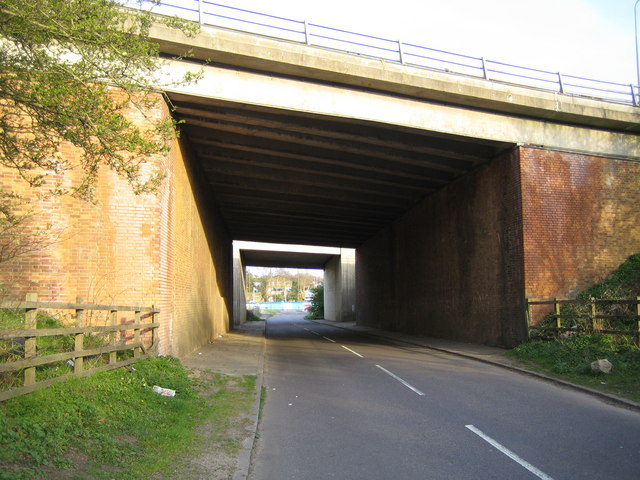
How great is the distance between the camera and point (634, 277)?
15.1 meters

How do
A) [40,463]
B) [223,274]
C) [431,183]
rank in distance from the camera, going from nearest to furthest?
[40,463]
[431,183]
[223,274]

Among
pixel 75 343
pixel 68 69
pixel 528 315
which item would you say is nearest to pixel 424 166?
pixel 528 315

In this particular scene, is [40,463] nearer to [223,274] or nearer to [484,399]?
[484,399]

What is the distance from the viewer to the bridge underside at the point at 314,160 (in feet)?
47.7

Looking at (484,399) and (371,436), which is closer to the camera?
(371,436)

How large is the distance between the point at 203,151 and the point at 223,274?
13.4m

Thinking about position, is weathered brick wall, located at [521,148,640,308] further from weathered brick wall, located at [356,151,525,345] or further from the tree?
the tree

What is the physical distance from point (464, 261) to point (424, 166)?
3.97m

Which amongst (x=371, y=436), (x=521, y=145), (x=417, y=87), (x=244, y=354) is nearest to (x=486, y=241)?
(x=521, y=145)

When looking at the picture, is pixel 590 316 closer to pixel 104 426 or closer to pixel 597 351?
pixel 597 351

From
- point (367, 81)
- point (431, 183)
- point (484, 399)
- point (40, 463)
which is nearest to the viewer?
point (40, 463)

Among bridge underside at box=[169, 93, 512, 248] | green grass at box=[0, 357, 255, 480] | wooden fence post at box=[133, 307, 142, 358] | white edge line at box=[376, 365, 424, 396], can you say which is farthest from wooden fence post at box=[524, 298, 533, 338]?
wooden fence post at box=[133, 307, 142, 358]

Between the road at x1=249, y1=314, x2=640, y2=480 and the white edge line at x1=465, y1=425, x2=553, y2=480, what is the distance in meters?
0.01

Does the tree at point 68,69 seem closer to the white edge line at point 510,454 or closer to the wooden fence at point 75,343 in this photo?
the wooden fence at point 75,343
